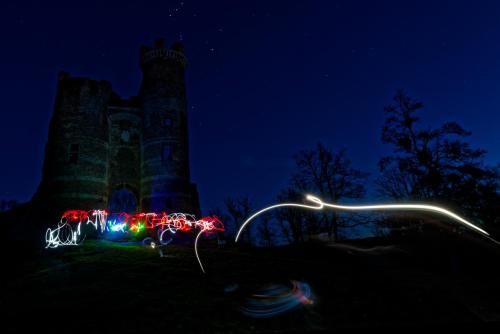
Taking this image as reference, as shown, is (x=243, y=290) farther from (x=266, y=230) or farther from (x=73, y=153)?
(x=266, y=230)

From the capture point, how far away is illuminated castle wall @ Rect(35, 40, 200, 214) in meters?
27.0

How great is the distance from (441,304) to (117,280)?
404 inches

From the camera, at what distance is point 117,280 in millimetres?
11148

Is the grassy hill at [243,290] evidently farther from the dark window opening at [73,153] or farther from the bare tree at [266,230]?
the bare tree at [266,230]

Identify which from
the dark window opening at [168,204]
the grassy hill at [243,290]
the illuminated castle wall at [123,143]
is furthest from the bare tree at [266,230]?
the grassy hill at [243,290]

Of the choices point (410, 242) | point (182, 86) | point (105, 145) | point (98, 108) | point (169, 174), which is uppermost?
point (182, 86)

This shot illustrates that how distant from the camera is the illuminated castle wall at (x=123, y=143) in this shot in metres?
27.0

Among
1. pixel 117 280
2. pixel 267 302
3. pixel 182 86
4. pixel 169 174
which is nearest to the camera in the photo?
pixel 267 302

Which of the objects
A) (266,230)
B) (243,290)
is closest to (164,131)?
(243,290)

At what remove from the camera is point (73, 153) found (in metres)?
27.5

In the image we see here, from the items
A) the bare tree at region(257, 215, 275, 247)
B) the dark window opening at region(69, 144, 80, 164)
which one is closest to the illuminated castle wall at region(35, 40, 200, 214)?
the dark window opening at region(69, 144, 80, 164)

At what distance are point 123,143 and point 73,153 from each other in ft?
16.8

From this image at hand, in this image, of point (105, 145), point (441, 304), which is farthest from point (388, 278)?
point (105, 145)

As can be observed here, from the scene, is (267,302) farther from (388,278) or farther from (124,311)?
(388,278)
